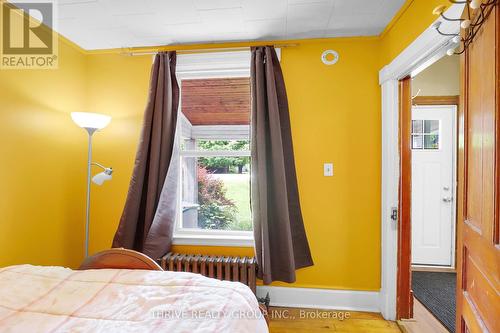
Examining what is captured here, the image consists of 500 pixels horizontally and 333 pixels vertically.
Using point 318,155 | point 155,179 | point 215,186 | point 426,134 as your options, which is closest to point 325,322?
point 318,155

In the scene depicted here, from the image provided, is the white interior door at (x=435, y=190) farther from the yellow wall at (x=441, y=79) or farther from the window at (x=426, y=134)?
the yellow wall at (x=441, y=79)

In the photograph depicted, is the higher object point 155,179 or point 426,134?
point 426,134

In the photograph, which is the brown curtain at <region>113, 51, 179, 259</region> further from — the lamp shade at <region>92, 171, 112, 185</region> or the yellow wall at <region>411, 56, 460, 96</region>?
the yellow wall at <region>411, 56, 460, 96</region>

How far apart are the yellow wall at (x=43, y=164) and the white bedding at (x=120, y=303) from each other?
2.51 feet

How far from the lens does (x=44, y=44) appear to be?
2.06 metres

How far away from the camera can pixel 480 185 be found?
944mm

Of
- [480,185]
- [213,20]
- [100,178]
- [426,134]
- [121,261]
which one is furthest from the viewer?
[426,134]

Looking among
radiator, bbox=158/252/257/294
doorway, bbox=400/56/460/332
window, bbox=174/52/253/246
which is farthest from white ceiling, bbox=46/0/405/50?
radiator, bbox=158/252/257/294

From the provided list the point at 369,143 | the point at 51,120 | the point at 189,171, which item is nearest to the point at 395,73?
the point at 369,143

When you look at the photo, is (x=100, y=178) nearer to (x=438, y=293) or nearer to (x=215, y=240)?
(x=215, y=240)

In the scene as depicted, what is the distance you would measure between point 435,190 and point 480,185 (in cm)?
250

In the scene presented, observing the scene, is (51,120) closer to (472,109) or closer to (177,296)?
(177,296)

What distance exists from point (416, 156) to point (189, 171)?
2694mm

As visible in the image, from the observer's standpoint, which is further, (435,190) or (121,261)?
(435,190)
